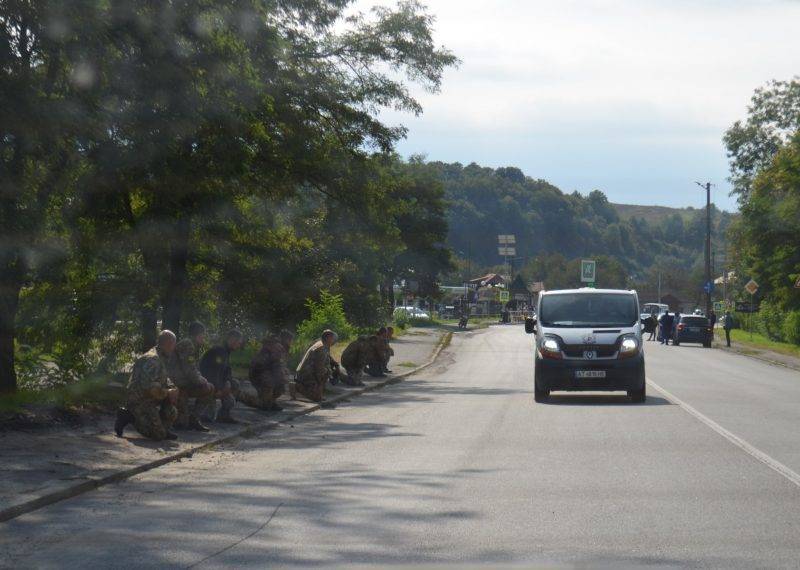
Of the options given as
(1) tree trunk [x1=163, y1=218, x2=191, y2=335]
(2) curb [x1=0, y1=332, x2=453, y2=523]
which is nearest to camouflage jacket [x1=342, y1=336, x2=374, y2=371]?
(2) curb [x1=0, y1=332, x2=453, y2=523]

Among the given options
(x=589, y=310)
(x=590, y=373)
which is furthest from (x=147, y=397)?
(x=589, y=310)

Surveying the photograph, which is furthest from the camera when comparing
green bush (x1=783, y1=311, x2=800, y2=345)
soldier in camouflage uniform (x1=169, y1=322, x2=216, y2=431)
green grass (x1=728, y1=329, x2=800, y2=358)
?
green bush (x1=783, y1=311, x2=800, y2=345)

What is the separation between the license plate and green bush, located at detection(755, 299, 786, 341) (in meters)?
39.5

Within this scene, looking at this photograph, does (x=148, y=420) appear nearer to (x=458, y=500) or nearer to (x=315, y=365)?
(x=458, y=500)

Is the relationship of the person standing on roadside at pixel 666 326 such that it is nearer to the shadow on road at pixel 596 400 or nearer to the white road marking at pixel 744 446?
the shadow on road at pixel 596 400

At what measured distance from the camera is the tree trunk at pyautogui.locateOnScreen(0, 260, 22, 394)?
1850 cm

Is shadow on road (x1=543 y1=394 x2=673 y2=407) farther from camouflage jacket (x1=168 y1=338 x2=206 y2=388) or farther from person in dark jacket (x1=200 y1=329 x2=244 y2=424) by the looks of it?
camouflage jacket (x1=168 y1=338 x2=206 y2=388)

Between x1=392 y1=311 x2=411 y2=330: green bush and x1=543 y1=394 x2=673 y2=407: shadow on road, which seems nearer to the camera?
x1=543 y1=394 x2=673 y2=407: shadow on road

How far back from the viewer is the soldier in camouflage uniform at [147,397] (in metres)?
14.3

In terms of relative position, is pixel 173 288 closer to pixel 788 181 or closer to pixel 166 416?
pixel 166 416

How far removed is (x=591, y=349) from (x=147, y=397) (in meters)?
10.0

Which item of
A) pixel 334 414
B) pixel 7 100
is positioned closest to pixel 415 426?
pixel 334 414

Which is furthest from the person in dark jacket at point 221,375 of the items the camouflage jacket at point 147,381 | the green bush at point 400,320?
the green bush at point 400,320

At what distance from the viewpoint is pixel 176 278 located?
27.7m
